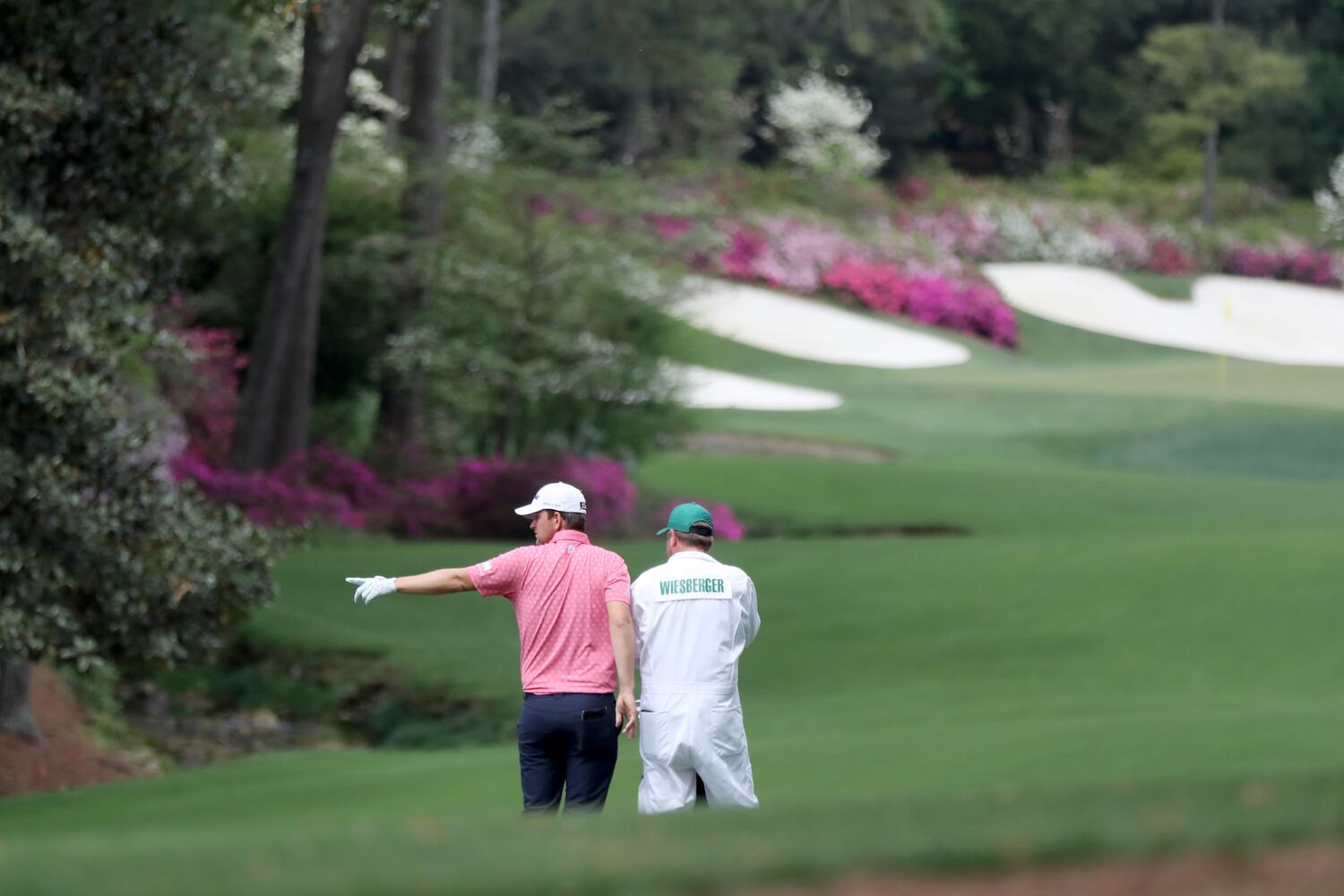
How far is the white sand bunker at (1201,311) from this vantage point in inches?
Result: 1783

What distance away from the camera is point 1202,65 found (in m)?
55.2

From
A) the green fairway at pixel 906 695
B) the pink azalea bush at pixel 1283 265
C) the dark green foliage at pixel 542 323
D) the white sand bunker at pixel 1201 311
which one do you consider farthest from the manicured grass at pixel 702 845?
the pink azalea bush at pixel 1283 265

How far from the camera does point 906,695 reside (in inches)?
493

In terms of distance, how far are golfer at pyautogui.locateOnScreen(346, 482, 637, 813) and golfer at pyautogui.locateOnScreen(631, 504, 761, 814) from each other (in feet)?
0.54

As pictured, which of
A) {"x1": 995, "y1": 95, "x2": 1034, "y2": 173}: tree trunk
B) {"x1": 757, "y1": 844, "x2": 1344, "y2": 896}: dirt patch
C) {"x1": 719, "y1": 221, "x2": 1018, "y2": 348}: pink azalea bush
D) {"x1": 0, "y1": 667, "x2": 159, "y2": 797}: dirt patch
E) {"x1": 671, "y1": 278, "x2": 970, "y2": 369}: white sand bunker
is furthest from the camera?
{"x1": 995, "y1": 95, "x2": 1034, "y2": 173}: tree trunk

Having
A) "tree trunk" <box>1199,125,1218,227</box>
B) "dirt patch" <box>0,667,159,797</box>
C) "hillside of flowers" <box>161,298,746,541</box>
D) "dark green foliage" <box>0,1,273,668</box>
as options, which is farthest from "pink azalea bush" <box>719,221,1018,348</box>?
"dark green foliage" <box>0,1,273,668</box>

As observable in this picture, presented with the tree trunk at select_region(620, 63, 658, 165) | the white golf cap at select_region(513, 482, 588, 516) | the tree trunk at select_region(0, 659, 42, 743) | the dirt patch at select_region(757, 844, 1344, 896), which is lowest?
the tree trunk at select_region(0, 659, 42, 743)

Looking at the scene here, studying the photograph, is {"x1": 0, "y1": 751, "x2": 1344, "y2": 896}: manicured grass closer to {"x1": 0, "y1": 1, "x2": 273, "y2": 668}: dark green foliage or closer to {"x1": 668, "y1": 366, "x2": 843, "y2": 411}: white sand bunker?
{"x1": 0, "y1": 1, "x2": 273, "y2": 668}: dark green foliage

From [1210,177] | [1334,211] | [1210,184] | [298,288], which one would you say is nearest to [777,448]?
[298,288]

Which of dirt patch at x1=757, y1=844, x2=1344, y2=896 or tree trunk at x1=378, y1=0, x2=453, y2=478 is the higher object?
→ tree trunk at x1=378, y1=0, x2=453, y2=478

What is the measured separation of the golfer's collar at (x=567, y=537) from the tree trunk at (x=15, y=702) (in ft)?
19.8

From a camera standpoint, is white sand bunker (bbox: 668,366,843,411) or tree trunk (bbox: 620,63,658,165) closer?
white sand bunker (bbox: 668,366,843,411)

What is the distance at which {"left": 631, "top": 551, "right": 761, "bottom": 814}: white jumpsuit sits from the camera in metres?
6.61

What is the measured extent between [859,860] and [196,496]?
8470 millimetres
